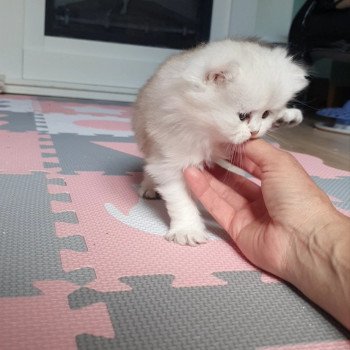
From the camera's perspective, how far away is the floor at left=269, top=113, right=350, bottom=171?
79.0 inches

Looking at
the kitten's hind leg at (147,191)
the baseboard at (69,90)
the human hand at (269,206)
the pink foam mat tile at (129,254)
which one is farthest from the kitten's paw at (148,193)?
the baseboard at (69,90)

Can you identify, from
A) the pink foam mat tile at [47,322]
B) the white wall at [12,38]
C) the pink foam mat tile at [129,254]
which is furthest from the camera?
the white wall at [12,38]

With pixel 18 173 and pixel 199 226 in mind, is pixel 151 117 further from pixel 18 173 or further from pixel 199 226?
pixel 18 173

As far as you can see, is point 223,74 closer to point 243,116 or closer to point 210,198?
point 243,116

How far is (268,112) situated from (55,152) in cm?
89

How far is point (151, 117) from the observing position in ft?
3.68

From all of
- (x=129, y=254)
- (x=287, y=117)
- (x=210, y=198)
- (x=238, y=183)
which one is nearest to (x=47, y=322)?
(x=129, y=254)

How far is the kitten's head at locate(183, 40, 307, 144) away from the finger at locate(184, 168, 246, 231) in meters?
0.12

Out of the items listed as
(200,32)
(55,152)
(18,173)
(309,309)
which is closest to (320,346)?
(309,309)

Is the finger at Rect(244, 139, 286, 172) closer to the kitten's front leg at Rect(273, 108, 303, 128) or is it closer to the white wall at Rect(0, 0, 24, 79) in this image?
the kitten's front leg at Rect(273, 108, 303, 128)

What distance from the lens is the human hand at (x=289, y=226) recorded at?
0.74 metres

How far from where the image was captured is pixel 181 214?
3.52ft

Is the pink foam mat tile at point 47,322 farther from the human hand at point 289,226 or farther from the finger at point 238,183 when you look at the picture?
the finger at point 238,183

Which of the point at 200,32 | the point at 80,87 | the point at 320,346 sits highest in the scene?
the point at 200,32
